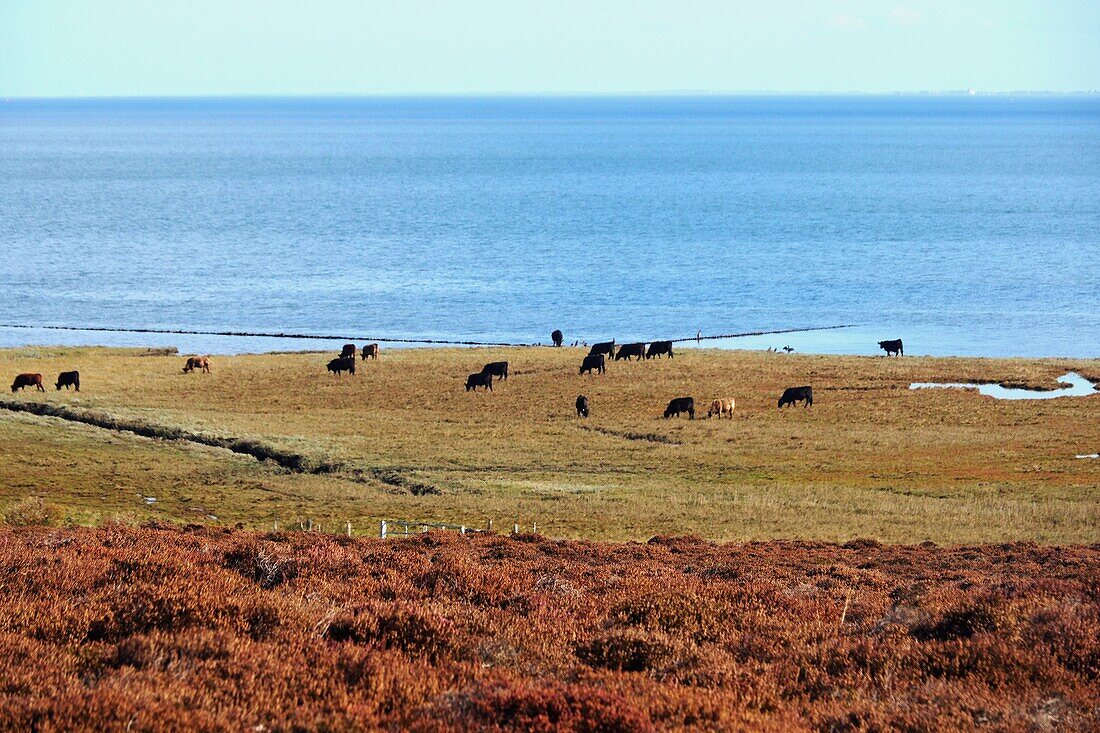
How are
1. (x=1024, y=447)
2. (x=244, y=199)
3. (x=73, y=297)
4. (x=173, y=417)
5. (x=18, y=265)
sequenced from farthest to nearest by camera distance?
(x=244, y=199) → (x=18, y=265) → (x=73, y=297) → (x=173, y=417) → (x=1024, y=447)

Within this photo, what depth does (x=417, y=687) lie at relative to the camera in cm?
863

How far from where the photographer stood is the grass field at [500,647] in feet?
26.1

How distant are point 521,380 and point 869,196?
489ft

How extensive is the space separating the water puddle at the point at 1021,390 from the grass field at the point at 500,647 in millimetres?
39140

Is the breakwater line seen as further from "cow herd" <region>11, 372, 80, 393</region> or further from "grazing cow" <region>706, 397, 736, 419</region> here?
"grazing cow" <region>706, 397, 736, 419</region>

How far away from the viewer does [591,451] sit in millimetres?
39406

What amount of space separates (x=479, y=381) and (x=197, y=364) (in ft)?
54.1

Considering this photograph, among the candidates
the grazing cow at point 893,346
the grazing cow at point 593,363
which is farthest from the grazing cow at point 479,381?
the grazing cow at point 893,346

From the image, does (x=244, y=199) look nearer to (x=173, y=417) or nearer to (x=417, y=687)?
(x=173, y=417)

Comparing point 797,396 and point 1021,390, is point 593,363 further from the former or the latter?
point 1021,390

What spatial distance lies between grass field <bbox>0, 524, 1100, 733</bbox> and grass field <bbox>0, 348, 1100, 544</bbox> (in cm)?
1312

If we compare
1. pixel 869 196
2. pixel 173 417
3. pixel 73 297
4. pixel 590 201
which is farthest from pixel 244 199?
pixel 173 417

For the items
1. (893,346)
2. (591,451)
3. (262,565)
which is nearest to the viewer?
(262,565)

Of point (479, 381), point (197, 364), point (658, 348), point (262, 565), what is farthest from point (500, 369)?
point (262, 565)
